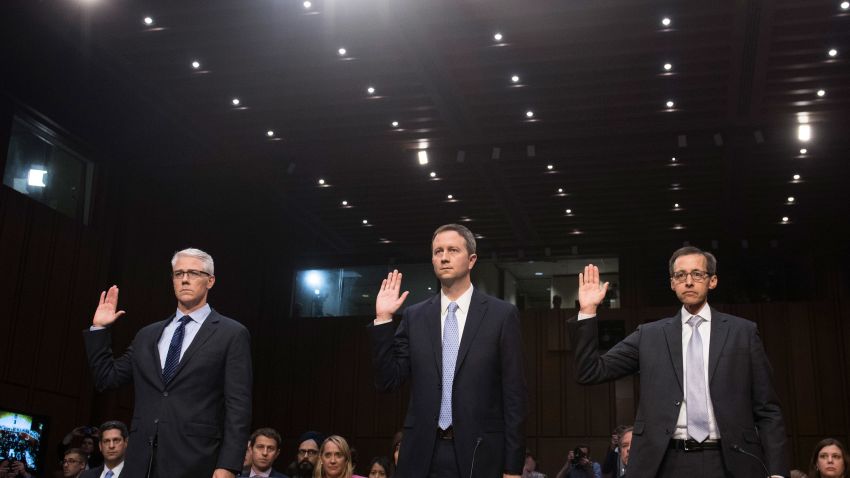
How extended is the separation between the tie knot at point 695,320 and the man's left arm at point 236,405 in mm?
1799

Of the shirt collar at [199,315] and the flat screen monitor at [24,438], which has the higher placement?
the shirt collar at [199,315]

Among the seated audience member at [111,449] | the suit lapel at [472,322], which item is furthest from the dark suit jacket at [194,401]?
the seated audience member at [111,449]

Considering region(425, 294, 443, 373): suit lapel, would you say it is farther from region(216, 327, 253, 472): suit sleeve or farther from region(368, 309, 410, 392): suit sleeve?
region(216, 327, 253, 472): suit sleeve

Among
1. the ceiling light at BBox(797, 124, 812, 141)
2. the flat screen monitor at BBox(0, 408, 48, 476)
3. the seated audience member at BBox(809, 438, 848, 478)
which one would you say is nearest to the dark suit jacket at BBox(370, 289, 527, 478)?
the seated audience member at BBox(809, 438, 848, 478)

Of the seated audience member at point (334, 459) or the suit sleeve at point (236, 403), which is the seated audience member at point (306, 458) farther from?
the suit sleeve at point (236, 403)

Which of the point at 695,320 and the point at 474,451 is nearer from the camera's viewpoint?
the point at 474,451

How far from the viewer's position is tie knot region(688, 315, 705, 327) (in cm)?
359

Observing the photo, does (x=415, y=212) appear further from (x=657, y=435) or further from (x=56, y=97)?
(x=657, y=435)

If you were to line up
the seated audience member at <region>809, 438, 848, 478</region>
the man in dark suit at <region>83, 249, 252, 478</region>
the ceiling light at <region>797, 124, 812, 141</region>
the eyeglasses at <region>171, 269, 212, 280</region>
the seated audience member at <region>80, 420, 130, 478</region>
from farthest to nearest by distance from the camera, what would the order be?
the ceiling light at <region>797, 124, 812, 141</region>
the seated audience member at <region>80, 420, 130, 478</region>
the seated audience member at <region>809, 438, 848, 478</region>
the eyeglasses at <region>171, 269, 212, 280</region>
the man in dark suit at <region>83, 249, 252, 478</region>

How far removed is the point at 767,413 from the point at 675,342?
1.38 ft

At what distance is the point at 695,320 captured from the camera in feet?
11.8

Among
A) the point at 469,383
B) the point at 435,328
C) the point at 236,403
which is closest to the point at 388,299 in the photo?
the point at 435,328

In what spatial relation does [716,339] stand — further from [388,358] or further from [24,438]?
[24,438]

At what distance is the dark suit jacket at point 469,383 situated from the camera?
10.7 feet
